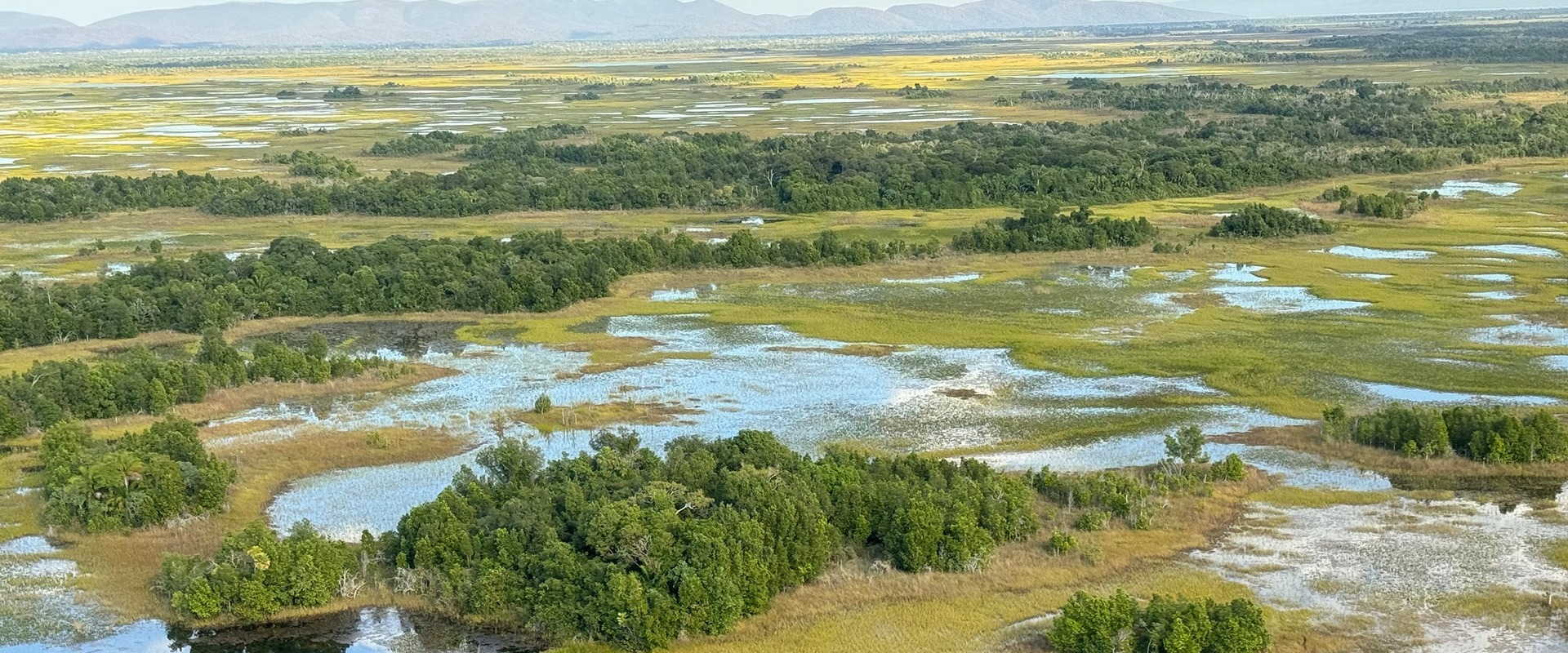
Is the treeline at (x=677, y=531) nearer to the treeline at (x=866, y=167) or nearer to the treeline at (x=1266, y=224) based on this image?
the treeline at (x=1266, y=224)

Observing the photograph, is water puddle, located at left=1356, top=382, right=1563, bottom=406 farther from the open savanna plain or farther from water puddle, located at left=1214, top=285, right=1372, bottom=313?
water puddle, located at left=1214, top=285, right=1372, bottom=313

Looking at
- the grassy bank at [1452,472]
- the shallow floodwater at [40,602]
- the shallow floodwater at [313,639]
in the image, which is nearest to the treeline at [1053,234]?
the grassy bank at [1452,472]

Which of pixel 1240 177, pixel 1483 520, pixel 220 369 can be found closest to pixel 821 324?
pixel 220 369

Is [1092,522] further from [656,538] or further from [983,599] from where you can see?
[656,538]

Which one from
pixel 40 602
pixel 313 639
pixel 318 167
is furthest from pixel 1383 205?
pixel 40 602

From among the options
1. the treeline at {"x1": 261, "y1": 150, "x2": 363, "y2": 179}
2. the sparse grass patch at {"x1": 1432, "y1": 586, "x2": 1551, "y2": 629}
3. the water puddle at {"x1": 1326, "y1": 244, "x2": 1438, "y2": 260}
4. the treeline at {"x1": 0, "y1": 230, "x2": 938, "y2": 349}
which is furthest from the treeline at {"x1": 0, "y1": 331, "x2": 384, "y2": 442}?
the treeline at {"x1": 261, "y1": 150, "x2": 363, "y2": 179}
